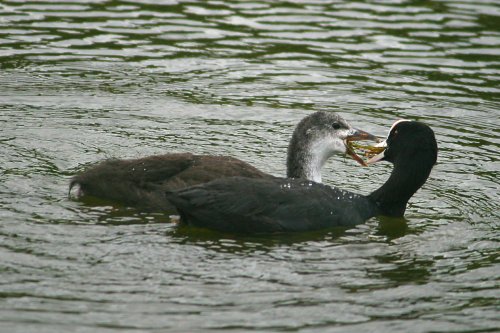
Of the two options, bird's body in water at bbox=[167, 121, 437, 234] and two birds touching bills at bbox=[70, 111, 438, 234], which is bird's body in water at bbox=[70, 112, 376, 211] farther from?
bird's body in water at bbox=[167, 121, 437, 234]

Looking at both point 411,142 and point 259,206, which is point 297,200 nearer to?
point 259,206

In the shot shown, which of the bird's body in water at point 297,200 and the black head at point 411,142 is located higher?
the black head at point 411,142

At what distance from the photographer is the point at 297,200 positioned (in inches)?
412

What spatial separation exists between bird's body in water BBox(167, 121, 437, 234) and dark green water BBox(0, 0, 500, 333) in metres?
0.17

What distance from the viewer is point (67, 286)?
8648 mm

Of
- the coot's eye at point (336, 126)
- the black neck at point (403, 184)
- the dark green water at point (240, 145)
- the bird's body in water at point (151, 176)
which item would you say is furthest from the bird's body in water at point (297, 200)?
the coot's eye at point (336, 126)

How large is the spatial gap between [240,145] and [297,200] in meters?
2.64

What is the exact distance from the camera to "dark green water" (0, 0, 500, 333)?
28.0 ft

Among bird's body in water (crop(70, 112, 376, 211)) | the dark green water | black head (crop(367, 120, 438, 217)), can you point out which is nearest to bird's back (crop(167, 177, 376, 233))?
the dark green water

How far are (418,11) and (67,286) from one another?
1144cm

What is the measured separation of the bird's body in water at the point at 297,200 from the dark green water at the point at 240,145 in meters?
0.17

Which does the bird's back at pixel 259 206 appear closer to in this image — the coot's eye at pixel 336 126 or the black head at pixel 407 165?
the black head at pixel 407 165

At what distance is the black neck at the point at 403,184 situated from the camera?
36.0 feet

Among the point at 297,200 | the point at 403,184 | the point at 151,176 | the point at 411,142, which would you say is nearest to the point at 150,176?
the point at 151,176
